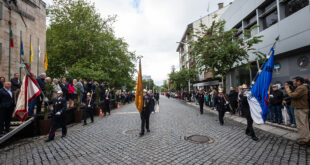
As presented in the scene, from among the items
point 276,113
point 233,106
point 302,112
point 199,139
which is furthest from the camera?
point 233,106

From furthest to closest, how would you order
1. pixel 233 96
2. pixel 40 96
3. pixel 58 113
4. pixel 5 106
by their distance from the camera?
pixel 233 96 < pixel 40 96 < pixel 58 113 < pixel 5 106

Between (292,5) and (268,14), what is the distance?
2.48 metres

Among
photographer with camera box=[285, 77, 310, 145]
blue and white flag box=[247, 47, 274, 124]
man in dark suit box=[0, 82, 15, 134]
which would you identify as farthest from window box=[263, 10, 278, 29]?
man in dark suit box=[0, 82, 15, 134]

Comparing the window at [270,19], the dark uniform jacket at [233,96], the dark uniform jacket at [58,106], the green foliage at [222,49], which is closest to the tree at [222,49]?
the green foliage at [222,49]

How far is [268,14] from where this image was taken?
41.2 ft

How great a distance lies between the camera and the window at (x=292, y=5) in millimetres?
9331

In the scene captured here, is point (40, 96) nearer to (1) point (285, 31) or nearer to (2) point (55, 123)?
(2) point (55, 123)

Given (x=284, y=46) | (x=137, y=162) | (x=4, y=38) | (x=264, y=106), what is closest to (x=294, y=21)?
(x=284, y=46)

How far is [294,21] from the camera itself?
32.0 feet

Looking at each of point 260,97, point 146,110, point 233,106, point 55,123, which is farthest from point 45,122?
point 233,106

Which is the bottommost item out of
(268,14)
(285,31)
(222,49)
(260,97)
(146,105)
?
(146,105)

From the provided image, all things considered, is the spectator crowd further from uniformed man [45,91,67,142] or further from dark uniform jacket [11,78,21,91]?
uniformed man [45,91,67,142]

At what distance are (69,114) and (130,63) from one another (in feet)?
62.6

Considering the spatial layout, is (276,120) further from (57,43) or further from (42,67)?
(57,43)
